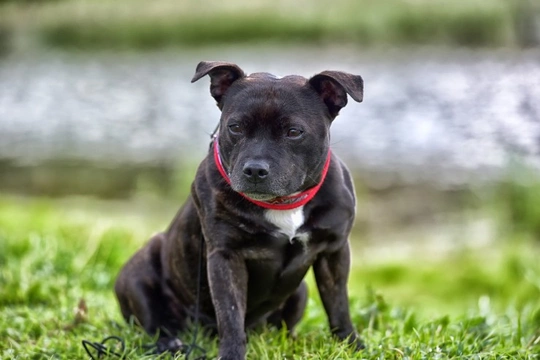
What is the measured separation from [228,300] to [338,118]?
37.5ft

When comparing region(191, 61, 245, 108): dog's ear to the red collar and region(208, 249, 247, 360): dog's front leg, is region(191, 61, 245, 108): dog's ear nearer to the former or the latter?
the red collar

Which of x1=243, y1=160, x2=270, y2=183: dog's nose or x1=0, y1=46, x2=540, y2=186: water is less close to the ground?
x1=243, y1=160, x2=270, y2=183: dog's nose

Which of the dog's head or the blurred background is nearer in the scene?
the dog's head

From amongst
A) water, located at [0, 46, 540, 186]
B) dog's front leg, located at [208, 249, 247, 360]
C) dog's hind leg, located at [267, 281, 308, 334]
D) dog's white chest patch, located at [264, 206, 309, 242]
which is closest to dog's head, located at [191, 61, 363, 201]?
dog's white chest patch, located at [264, 206, 309, 242]

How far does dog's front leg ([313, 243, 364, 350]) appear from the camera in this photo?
4.57 meters

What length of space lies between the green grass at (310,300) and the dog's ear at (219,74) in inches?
54.7

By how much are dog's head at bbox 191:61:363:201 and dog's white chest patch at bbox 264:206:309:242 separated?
0.14 meters

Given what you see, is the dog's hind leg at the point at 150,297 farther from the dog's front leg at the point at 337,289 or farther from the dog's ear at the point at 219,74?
the dog's ear at the point at 219,74

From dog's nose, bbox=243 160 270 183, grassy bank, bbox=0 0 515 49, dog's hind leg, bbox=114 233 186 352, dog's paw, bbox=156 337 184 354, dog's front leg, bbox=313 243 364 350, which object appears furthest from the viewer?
grassy bank, bbox=0 0 515 49

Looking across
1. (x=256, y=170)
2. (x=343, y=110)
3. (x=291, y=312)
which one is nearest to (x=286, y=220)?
(x=256, y=170)

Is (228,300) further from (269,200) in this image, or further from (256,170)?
(256,170)

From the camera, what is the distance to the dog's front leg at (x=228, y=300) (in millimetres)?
4262

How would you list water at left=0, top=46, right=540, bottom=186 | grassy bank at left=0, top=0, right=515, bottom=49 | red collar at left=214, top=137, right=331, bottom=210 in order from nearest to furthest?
red collar at left=214, top=137, right=331, bottom=210 → water at left=0, top=46, right=540, bottom=186 → grassy bank at left=0, top=0, right=515, bottom=49

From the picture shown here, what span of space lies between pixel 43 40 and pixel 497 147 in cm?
1453
